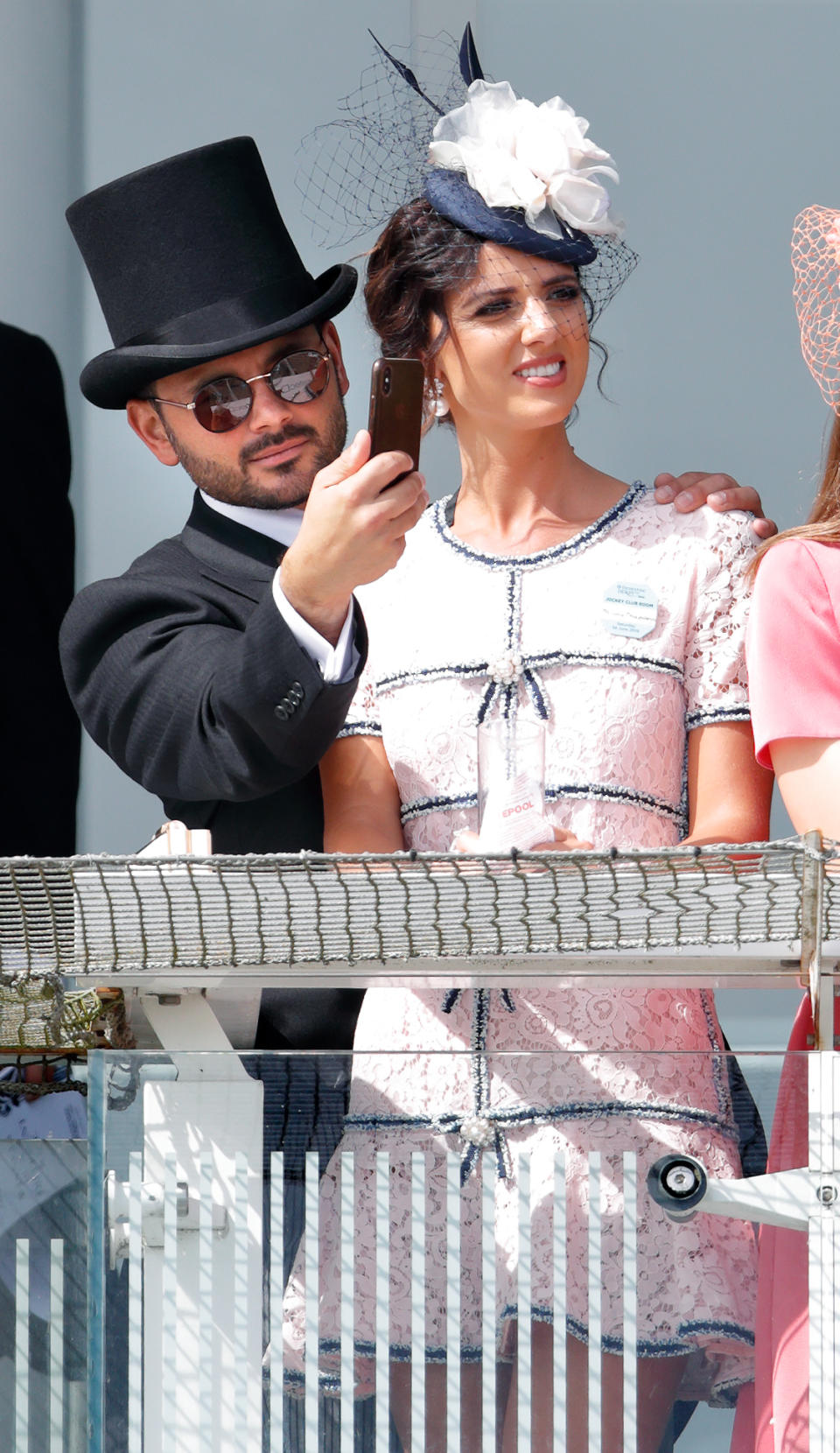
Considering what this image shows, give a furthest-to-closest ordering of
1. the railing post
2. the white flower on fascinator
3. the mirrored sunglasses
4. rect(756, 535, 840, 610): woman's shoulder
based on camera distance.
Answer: the mirrored sunglasses
the white flower on fascinator
rect(756, 535, 840, 610): woman's shoulder
the railing post

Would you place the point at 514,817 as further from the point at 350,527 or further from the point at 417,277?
the point at 417,277

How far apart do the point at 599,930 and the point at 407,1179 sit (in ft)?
0.67

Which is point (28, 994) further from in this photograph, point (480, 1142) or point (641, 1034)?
point (641, 1034)

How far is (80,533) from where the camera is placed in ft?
11.6

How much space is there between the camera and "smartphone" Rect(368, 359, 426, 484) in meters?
1.63

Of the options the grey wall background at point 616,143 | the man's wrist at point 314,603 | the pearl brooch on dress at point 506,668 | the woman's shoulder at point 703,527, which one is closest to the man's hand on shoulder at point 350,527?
the man's wrist at point 314,603

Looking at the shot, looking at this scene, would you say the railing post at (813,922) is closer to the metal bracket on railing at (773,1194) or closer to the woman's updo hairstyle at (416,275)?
the metal bracket on railing at (773,1194)

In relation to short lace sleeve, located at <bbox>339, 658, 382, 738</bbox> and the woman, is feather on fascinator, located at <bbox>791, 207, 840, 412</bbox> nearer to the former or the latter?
the woman

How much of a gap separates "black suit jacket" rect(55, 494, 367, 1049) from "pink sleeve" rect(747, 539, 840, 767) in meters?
0.37

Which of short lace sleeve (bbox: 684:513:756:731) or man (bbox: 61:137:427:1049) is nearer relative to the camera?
man (bbox: 61:137:427:1049)

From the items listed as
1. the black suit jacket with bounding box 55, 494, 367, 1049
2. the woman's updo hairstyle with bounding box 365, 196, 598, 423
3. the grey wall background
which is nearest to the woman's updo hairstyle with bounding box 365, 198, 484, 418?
the woman's updo hairstyle with bounding box 365, 196, 598, 423

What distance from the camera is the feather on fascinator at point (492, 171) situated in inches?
79.8

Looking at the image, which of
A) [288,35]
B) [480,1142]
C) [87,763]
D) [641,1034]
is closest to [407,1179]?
[480,1142]

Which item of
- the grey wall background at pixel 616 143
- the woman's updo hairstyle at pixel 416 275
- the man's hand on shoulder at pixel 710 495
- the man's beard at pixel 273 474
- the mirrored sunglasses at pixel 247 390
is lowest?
the man's hand on shoulder at pixel 710 495
